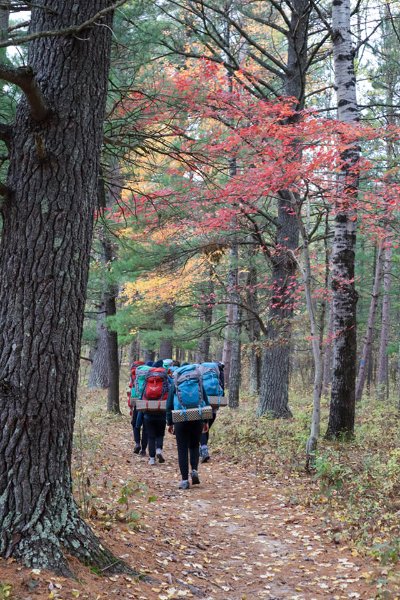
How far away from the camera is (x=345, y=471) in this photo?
23.9 feet

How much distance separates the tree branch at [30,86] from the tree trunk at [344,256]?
21.8ft

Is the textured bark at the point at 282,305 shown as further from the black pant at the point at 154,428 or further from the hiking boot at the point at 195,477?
the hiking boot at the point at 195,477

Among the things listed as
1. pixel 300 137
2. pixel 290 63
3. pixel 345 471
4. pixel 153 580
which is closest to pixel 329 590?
pixel 153 580

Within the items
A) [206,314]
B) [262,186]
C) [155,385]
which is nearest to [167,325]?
[206,314]

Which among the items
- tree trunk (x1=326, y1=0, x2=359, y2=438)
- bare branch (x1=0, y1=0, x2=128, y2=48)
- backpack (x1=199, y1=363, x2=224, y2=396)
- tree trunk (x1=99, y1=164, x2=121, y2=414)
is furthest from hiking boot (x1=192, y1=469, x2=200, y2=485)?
tree trunk (x1=99, y1=164, x2=121, y2=414)

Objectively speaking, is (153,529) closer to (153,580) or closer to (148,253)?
(153,580)

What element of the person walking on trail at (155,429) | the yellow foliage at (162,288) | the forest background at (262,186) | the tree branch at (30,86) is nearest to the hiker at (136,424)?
the person walking on trail at (155,429)

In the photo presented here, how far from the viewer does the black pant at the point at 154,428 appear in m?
8.95

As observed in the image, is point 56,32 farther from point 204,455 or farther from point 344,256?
point 204,455

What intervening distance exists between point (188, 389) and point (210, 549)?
2382 millimetres

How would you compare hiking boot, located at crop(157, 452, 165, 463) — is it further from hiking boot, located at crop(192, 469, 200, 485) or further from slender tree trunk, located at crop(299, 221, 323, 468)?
slender tree trunk, located at crop(299, 221, 323, 468)

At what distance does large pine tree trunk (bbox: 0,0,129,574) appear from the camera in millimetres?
3709

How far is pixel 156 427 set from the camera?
9.12 meters

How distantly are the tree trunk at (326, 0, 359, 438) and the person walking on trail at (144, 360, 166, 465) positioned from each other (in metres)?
3.11
